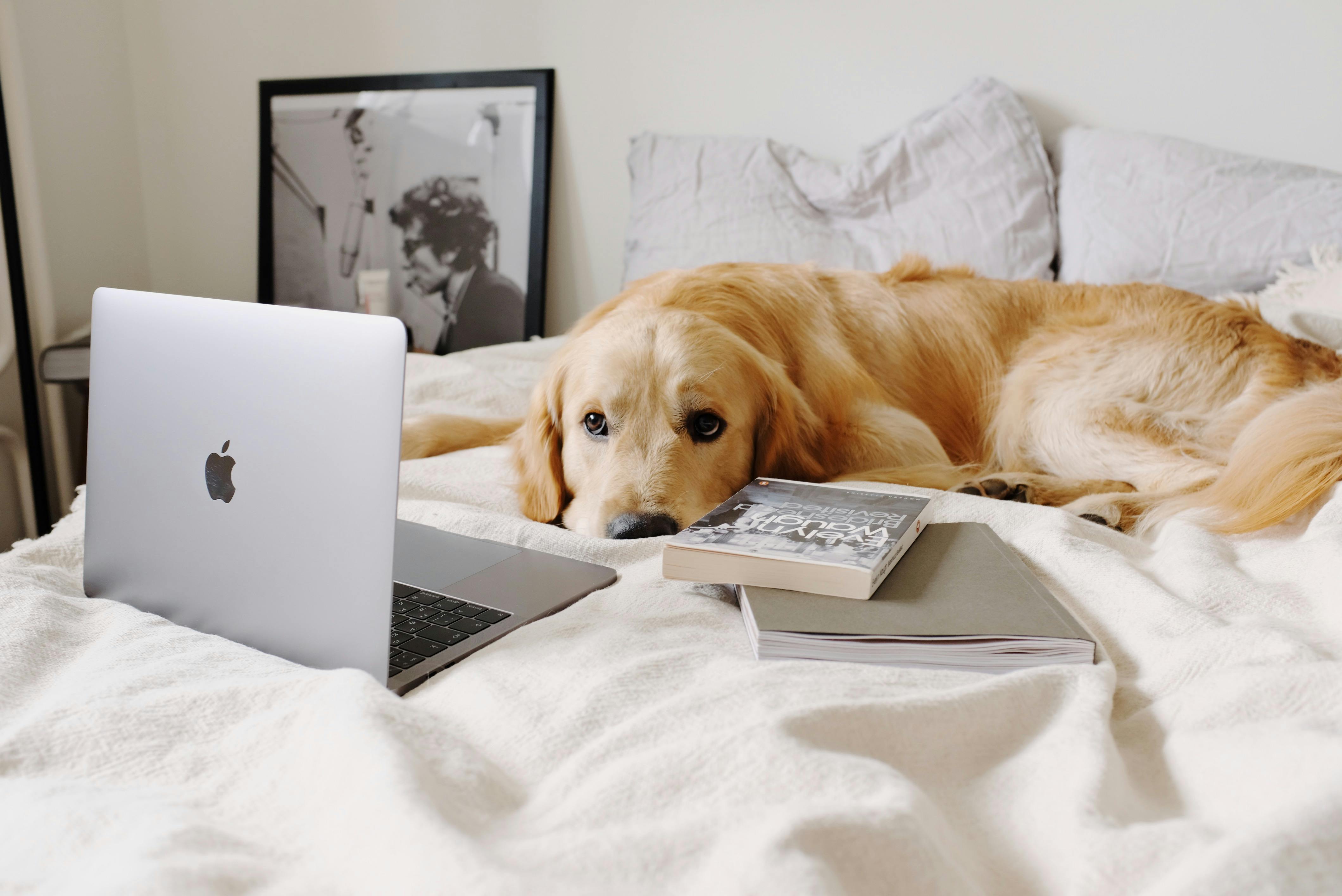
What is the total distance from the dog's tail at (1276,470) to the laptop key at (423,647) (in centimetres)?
101

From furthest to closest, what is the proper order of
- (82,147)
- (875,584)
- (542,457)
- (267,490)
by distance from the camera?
(82,147)
(542,457)
(875,584)
(267,490)

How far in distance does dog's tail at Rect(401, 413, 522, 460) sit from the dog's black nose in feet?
2.13

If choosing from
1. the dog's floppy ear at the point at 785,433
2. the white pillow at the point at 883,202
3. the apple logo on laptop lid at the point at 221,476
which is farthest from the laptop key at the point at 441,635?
the white pillow at the point at 883,202

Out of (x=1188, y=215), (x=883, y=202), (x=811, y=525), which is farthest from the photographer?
(x=883, y=202)

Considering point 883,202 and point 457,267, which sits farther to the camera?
point 457,267

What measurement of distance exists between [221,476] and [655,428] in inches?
28.2

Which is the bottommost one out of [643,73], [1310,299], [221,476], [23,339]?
[23,339]

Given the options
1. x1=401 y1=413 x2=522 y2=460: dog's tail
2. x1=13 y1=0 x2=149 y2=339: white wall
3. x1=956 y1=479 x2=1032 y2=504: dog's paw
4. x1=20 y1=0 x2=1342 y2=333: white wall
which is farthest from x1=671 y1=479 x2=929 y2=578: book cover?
x1=13 y1=0 x2=149 y2=339: white wall

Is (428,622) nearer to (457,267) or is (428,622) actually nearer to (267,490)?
(267,490)

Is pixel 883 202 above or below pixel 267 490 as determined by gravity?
above

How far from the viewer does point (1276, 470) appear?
49.3 inches

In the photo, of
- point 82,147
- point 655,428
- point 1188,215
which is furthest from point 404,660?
point 82,147

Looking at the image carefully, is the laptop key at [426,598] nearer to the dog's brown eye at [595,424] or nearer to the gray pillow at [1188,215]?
the dog's brown eye at [595,424]

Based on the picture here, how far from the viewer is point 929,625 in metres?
0.85
